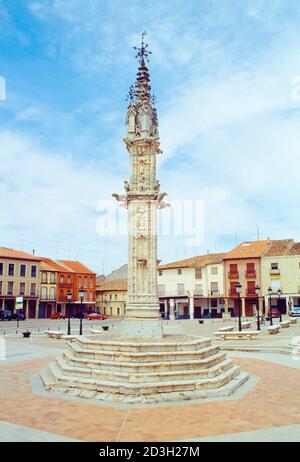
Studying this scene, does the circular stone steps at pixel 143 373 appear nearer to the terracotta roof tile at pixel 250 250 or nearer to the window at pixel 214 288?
the terracotta roof tile at pixel 250 250

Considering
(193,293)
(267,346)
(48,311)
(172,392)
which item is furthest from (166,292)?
(172,392)

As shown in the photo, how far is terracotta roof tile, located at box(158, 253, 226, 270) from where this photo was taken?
53.1m

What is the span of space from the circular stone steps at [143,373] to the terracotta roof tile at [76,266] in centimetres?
5231

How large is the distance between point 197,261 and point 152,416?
1887 inches

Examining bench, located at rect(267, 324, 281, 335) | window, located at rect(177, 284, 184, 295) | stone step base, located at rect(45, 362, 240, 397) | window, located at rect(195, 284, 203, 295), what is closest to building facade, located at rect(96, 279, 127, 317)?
window, located at rect(177, 284, 184, 295)

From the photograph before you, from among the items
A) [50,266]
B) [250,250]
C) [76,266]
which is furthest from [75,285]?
[250,250]

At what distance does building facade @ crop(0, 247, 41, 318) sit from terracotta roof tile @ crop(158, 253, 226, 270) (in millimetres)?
17756

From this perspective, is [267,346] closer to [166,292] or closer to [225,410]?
[225,410]

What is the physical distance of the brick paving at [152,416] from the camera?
6.70 metres

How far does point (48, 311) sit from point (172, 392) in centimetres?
5136

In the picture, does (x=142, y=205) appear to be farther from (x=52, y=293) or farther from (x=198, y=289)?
(x=52, y=293)

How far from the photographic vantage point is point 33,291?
54.8m

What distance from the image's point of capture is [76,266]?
6438 centimetres

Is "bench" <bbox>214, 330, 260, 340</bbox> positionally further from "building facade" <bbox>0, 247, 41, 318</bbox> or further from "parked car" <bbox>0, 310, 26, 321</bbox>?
"building facade" <bbox>0, 247, 41, 318</bbox>
